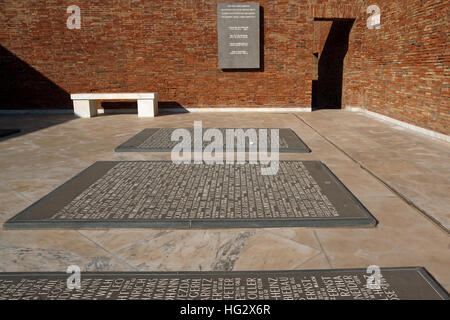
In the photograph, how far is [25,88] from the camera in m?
11.1

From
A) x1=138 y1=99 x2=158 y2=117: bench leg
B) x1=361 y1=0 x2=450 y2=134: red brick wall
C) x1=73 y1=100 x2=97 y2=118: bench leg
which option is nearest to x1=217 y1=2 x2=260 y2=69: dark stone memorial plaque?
x1=138 y1=99 x2=158 y2=117: bench leg

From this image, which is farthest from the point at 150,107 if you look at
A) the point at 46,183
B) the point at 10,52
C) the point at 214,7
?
Result: the point at 46,183

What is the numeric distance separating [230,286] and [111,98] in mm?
9031

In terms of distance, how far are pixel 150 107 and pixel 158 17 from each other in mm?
2813

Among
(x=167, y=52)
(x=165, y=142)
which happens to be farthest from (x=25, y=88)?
(x=165, y=142)

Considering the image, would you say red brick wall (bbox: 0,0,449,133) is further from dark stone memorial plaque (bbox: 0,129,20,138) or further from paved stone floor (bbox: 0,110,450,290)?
paved stone floor (bbox: 0,110,450,290)

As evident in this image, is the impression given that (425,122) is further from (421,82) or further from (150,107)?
(150,107)

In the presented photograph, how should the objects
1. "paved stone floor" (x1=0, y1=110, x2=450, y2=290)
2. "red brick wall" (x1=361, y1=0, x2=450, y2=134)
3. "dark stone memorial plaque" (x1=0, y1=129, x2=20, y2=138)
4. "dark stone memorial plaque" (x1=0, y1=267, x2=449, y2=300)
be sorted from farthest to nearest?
"dark stone memorial plaque" (x1=0, y1=129, x2=20, y2=138) → "red brick wall" (x1=361, y1=0, x2=450, y2=134) → "paved stone floor" (x1=0, y1=110, x2=450, y2=290) → "dark stone memorial plaque" (x1=0, y1=267, x2=449, y2=300)

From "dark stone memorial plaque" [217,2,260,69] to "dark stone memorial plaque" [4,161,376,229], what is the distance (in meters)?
6.68

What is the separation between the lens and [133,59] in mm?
10875

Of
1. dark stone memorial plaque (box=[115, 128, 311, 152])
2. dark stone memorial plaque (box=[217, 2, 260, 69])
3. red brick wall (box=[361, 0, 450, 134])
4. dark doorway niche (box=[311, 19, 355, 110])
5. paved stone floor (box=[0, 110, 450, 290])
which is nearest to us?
paved stone floor (box=[0, 110, 450, 290])

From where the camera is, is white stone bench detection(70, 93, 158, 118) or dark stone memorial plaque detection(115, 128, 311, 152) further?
white stone bench detection(70, 93, 158, 118)

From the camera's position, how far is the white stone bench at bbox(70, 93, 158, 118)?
10086mm
